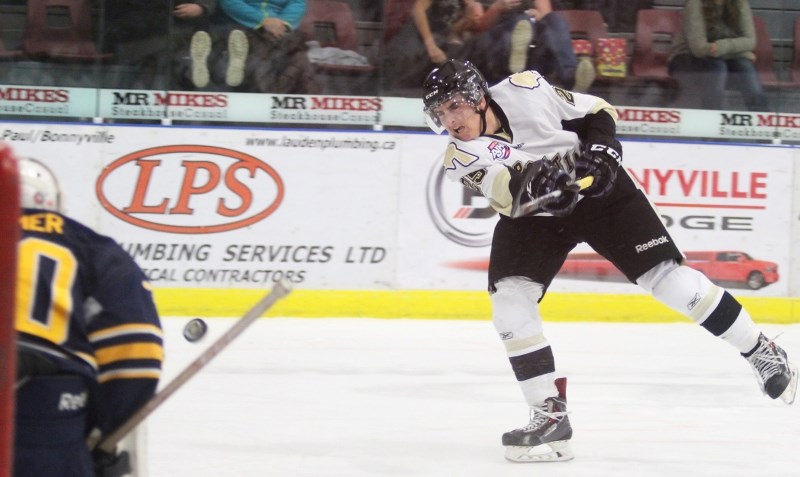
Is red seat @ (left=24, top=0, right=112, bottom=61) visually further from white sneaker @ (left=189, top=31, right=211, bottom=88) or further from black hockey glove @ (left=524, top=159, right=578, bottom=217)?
black hockey glove @ (left=524, top=159, right=578, bottom=217)

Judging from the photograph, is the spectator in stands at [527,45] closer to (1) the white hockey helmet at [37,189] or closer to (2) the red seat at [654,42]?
(2) the red seat at [654,42]

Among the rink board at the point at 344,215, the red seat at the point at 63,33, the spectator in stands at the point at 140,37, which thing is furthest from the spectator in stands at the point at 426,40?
the red seat at the point at 63,33

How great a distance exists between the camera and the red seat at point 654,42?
5863 mm

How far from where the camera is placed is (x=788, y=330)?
5.32 metres

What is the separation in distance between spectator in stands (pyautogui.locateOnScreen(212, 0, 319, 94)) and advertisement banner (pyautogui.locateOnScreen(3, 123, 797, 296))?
0.30m

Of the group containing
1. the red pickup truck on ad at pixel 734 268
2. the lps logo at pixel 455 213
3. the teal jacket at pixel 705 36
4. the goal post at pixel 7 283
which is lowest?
the red pickup truck on ad at pixel 734 268

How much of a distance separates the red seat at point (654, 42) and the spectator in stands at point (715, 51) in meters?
0.04

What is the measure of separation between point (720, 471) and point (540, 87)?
1.14 m

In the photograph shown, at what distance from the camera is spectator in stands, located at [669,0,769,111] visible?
19.2ft

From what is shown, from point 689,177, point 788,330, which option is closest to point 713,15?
point 689,177

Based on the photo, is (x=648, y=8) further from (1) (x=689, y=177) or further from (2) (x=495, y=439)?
(2) (x=495, y=439)

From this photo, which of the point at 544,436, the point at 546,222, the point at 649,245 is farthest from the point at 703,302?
the point at 544,436

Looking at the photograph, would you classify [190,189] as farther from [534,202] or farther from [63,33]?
[534,202]

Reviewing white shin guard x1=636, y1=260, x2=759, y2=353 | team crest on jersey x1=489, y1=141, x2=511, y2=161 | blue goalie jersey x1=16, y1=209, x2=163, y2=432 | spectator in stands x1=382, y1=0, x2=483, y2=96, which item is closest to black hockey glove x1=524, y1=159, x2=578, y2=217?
team crest on jersey x1=489, y1=141, x2=511, y2=161
